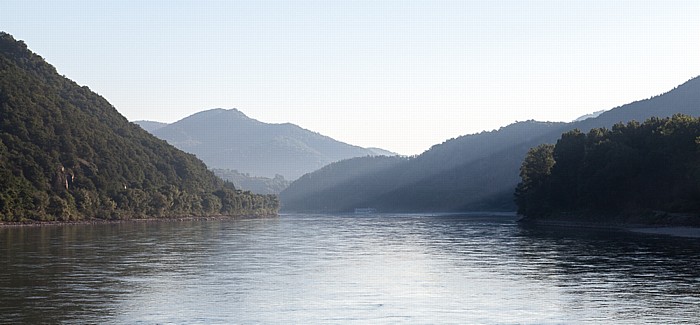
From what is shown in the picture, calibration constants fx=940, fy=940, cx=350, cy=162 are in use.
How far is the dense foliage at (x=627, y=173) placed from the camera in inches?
5472

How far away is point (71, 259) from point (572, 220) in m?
111

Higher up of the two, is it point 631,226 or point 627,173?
point 627,173

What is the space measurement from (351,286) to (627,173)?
4333 inches

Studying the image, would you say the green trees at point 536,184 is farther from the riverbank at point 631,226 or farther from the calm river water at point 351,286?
the calm river water at point 351,286

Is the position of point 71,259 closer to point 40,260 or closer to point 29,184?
point 40,260

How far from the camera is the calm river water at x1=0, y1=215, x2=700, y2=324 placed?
38.3 metres

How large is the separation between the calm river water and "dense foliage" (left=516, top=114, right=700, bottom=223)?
59.6m

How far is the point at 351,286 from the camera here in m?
50.6

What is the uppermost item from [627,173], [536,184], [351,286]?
[536,184]

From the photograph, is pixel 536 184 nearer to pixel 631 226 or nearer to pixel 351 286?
pixel 631 226

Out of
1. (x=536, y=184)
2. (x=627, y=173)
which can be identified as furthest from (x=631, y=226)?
(x=536, y=184)

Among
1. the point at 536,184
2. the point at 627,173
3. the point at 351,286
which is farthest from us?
the point at 536,184

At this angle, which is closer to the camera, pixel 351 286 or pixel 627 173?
pixel 351 286

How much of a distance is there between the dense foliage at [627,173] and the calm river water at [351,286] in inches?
2348
